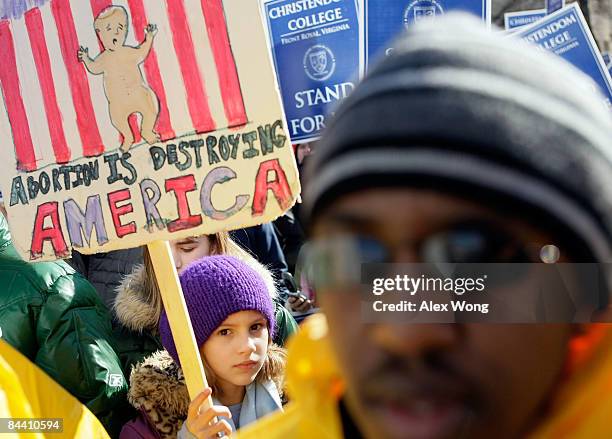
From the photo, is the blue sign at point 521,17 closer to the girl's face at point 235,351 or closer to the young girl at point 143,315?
the young girl at point 143,315

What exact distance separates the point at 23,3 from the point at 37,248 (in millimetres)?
595

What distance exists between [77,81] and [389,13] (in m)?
1.31

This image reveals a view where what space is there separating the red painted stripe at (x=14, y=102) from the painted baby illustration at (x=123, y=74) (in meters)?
0.25

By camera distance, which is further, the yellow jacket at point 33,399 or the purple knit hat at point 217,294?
the purple knit hat at point 217,294

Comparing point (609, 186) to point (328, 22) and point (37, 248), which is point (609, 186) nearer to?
point (37, 248)

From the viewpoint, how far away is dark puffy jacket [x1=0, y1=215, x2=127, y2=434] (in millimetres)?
2645

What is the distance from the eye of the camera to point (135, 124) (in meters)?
2.13

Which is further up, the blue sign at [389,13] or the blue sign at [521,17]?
the blue sign at [389,13]

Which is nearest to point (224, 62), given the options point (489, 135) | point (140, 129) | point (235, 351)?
point (140, 129)

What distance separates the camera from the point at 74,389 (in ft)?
8.71

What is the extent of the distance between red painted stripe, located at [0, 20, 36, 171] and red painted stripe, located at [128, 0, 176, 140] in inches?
14.9

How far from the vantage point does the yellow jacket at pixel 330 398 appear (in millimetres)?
704

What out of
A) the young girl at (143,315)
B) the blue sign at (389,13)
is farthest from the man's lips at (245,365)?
the blue sign at (389,13)

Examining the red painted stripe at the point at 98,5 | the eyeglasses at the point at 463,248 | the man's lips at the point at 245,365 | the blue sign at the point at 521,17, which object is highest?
the red painted stripe at the point at 98,5
